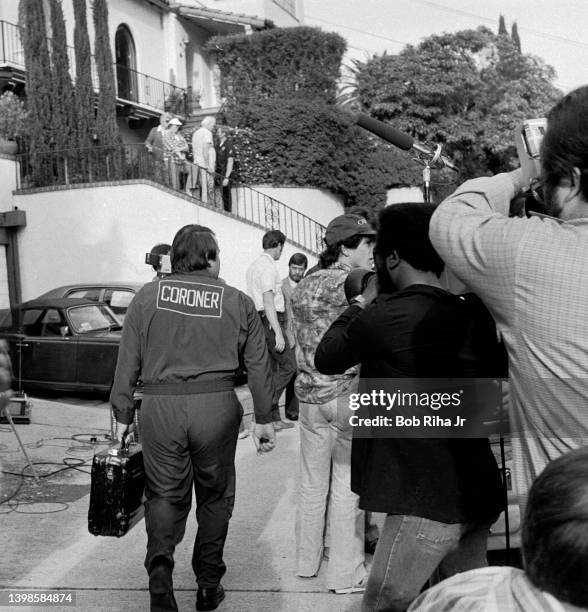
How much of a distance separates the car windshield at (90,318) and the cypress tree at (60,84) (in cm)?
880

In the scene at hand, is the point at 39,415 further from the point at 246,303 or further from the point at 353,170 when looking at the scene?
the point at 353,170

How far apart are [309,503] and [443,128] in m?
24.1

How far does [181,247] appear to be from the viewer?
13.8ft

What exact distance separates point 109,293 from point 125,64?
14.5 metres

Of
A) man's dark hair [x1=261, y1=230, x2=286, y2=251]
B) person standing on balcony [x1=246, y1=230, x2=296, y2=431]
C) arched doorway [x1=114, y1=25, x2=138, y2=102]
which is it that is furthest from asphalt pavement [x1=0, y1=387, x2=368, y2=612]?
arched doorway [x1=114, y1=25, x2=138, y2=102]

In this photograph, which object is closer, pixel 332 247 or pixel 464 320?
pixel 464 320

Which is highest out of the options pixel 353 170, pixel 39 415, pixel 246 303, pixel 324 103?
pixel 324 103

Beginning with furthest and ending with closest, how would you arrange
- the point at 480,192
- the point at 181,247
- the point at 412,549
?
the point at 181,247 → the point at 412,549 → the point at 480,192

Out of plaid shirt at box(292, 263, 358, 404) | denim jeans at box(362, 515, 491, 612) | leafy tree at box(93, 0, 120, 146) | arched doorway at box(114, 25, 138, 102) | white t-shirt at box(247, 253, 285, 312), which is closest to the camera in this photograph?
denim jeans at box(362, 515, 491, 612)

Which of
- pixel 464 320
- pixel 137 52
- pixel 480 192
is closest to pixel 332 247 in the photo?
pixel 464 320

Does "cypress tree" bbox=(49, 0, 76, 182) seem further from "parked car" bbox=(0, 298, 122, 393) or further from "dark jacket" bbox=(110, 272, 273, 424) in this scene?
"dark jacket" bbox=(110, 272, 273, 424)

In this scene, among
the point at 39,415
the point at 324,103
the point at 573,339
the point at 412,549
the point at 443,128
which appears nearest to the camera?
the point at 573,339

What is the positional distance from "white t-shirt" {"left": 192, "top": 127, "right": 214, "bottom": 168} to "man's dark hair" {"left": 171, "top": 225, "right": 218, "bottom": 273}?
599 inches

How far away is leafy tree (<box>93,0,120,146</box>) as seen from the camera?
1998 centimetres
